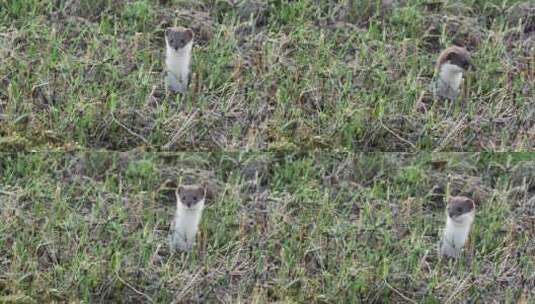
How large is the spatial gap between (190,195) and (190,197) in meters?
0.02

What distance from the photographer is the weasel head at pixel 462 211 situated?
6.23 meters

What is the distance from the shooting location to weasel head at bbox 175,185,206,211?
20.1 feet

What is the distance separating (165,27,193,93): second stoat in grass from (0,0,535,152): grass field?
61mm

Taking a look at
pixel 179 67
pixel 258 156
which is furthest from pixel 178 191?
pixel 179 67

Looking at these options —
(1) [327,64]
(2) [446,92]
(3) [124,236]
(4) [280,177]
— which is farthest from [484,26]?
(3) [124,236]

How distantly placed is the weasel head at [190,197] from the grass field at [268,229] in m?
0.15

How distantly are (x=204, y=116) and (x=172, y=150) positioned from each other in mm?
281

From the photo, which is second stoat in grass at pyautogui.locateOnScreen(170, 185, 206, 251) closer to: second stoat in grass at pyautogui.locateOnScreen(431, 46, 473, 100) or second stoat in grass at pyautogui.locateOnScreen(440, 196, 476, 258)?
second stoat in grass at pyautogui.locateOnScreen(440, 196, 476, 258)

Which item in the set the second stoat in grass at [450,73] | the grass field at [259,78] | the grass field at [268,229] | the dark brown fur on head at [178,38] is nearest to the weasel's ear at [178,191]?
the grass field at [268,229]

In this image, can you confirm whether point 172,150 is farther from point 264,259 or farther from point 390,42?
point 390,42

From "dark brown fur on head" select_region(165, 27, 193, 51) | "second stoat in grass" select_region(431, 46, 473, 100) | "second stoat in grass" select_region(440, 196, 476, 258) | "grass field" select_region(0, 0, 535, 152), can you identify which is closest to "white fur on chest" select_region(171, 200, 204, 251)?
"grass field" select_region(0, 0, 535, 152)

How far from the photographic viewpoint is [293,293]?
20.2ft

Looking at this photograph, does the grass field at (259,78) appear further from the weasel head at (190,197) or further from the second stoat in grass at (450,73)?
the weasel head at (190,197)

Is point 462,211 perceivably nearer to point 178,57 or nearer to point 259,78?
point 259,78
